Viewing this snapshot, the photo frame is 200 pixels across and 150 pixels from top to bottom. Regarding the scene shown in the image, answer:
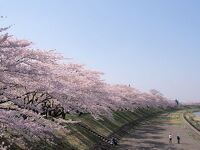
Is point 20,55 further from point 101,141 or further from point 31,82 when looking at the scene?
point 101,141

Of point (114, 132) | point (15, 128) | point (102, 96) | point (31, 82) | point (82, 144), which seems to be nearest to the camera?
point (15, 128)

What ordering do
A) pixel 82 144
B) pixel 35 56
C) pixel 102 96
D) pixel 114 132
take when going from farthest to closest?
pixel 114 132
pixel 102 96
pixel 82 144
pixel 35 56

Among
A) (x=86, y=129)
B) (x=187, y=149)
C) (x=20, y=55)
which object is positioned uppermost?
(x=20, y=55)

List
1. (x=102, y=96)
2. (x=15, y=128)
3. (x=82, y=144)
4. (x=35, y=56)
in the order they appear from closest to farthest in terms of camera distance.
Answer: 1. (x=15, y=128)
2. (x=35, y=56)
3. (x=82, y=144)
4. (x=102, y=96)

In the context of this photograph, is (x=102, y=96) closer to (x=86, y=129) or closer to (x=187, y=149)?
(x=86, y=129)

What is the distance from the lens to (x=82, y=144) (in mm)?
39156

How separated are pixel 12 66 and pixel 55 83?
9.55 meters

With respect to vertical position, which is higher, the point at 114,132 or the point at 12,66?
the point at 12,66

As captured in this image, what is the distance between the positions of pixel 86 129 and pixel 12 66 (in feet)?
101

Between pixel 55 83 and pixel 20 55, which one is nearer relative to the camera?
pixel 20 55

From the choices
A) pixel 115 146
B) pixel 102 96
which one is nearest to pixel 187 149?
pixel 115 146

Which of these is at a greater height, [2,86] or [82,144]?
[2,86]

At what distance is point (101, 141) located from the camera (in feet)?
154

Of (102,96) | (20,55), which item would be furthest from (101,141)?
(20,55)
